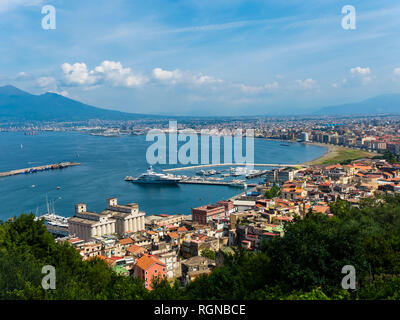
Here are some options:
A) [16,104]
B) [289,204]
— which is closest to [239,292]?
[289,204]

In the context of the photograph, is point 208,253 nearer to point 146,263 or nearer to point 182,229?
point 146,263

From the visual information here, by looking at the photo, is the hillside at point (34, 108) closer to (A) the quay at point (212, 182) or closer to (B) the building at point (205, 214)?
(A) the quay at point (212, 182)

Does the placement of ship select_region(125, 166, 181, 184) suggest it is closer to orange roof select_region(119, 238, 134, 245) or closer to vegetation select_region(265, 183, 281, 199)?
vegetation select_region(265, 183, 281, 199)

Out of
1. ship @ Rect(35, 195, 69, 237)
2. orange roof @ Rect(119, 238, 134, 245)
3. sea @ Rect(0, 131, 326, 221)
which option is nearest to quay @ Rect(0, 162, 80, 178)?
sea @ Rect(0, 131, 326, 221)

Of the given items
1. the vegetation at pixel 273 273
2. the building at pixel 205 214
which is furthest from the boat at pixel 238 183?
the vegetation at pixel 273 273

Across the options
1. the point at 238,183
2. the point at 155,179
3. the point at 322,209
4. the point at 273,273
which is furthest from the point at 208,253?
the point at 155,179
